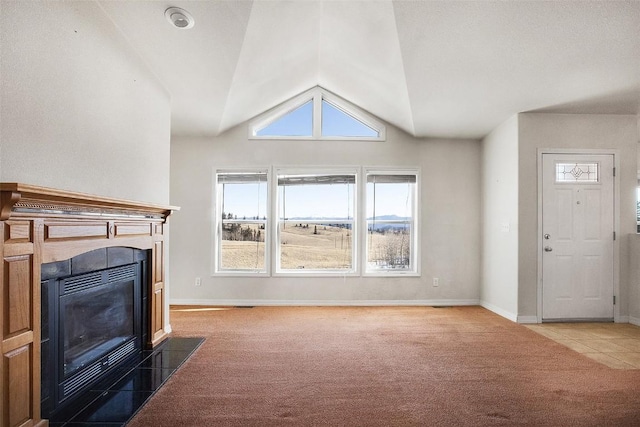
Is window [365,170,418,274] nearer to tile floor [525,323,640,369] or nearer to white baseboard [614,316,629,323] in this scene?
tile floor [525,323,640,369]

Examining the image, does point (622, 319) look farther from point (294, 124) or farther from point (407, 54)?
point (294, 124)

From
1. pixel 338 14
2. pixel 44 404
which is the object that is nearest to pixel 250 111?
pixel 338 14

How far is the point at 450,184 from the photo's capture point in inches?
224

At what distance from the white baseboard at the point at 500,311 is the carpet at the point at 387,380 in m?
0.17

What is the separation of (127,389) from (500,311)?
4.45 meters

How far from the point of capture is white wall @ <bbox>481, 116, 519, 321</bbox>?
4703 millimetres

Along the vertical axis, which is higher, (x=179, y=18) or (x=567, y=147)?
(x=179, y=18)

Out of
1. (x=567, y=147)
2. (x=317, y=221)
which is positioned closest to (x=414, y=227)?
(x=317, y=221)

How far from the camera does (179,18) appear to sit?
295 cm

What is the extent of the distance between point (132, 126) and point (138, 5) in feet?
3.21

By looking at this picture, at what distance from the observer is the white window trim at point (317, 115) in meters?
5.65

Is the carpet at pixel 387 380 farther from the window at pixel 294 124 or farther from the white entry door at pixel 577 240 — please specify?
the window at pixel 294 124

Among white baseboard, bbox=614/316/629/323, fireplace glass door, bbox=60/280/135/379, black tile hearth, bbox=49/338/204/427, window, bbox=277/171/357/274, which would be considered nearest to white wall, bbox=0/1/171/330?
fireplace glass door, bbox=60/280/135/379

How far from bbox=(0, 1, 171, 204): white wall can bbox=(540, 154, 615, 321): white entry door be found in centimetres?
464
